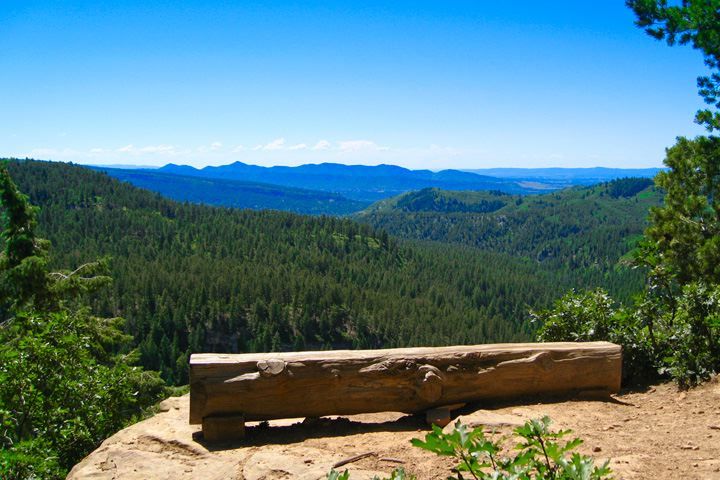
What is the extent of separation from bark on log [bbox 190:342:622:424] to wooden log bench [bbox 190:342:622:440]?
14 millimetres

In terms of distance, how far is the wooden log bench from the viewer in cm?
703

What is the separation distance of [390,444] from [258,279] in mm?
107543

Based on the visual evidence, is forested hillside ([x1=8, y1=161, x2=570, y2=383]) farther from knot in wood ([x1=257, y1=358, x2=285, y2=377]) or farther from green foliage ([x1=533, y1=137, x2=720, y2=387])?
knot in wood ([x1=257, y1=358, x2=285, y2=377])

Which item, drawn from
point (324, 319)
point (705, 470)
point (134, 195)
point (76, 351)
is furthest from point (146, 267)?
point (705, 470)

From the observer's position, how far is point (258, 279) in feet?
366

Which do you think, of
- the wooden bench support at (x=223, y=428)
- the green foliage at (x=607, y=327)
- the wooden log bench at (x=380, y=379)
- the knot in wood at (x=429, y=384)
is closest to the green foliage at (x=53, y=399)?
the wooden bench support at (x=223, y=428)

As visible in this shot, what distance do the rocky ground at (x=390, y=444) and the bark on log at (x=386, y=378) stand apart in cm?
32

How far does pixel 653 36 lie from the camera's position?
11469 millimetres

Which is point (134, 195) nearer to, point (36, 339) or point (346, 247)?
point (346, 247)

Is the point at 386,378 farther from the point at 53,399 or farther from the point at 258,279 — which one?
the point at 258,279

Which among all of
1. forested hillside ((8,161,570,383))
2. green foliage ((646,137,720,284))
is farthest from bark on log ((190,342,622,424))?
forested hillside ((8,161,570,383))

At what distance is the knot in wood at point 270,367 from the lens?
712 centimetres

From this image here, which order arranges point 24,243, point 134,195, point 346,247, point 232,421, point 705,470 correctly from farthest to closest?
point 134,195 → point 346,247 → point 24,243 → point 232,421 → point 705,470

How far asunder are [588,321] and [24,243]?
16.7 metres
